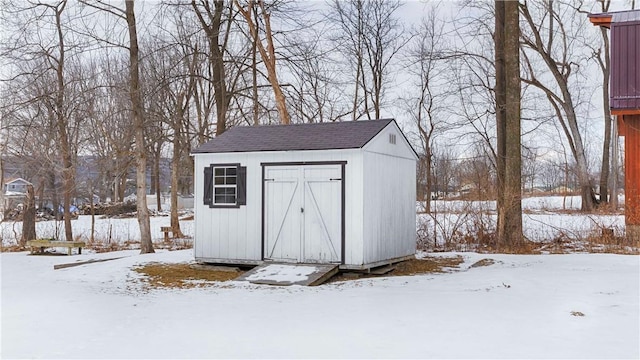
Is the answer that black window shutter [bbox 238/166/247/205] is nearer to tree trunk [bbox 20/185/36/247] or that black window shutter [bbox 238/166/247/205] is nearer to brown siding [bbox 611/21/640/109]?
brown siding [bbox 611/21/640/109]

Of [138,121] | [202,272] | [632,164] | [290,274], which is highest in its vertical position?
[138,121]

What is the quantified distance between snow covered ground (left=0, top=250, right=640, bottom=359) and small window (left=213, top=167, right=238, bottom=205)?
7.25 feet

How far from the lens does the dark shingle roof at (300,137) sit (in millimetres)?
10711

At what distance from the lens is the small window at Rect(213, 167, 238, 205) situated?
11578 mm

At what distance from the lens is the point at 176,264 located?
12469 mm

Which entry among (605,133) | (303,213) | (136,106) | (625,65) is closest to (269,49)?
(136,106)

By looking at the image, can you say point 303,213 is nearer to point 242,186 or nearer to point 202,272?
point 242,186

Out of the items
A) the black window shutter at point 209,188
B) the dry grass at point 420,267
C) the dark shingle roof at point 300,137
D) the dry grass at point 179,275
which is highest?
the dark shingle roof at point 300,137

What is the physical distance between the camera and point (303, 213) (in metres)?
10.9

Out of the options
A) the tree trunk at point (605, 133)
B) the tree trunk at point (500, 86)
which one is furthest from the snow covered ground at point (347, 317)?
the tree trunk at point (605, 133)

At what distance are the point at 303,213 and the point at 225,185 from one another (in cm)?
180

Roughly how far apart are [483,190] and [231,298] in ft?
27.3

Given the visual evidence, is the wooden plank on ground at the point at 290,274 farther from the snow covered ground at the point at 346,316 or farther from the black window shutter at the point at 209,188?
the black window shutter at the point at 209,188

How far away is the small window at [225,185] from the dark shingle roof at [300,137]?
0.42 m
